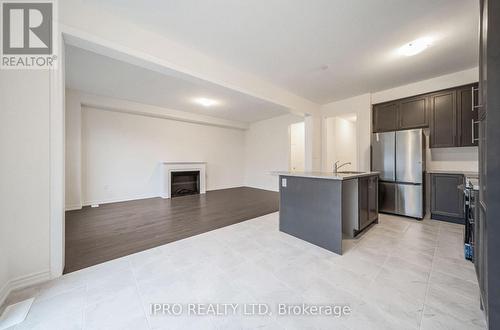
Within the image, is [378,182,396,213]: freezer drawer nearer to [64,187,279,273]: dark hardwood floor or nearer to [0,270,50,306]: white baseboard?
[64,187,279,273]: dark hardwood floor

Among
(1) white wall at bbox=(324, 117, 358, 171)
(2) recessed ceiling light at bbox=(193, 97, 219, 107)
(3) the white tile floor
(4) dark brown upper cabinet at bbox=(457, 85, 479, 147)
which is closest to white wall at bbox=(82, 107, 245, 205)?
(2) recessed ceiling light at bbox=(193, 97, 219, 107)

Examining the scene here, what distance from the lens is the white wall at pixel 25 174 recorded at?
64.4 inches

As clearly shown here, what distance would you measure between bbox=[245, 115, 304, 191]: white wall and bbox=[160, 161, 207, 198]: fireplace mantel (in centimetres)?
223

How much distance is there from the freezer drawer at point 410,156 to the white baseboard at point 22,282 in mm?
5564

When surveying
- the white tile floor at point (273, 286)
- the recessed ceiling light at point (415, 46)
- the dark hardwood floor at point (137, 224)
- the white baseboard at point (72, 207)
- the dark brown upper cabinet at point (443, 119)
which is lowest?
the white tile floor at point (273, 286)

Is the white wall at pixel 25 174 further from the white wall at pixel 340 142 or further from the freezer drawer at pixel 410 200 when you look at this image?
the white wall at pixel 340 142

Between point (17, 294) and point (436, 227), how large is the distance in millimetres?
5535

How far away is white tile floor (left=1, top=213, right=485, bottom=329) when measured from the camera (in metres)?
1.35

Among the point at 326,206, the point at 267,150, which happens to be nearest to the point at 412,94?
the point at 326,206

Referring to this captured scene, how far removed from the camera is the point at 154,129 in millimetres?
6000

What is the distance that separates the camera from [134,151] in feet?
18.5

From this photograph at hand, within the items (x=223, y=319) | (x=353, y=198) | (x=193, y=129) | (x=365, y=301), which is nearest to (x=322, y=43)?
(x=353, y=198)

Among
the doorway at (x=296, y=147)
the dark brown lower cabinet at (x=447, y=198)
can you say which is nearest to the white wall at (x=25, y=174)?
the dark brown lower cabinet at (x=447, y=198)

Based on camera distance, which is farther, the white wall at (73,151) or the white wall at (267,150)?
the white wall at (267,150)
